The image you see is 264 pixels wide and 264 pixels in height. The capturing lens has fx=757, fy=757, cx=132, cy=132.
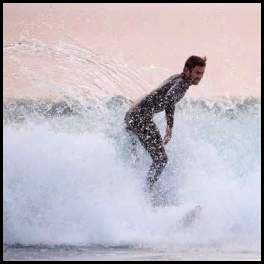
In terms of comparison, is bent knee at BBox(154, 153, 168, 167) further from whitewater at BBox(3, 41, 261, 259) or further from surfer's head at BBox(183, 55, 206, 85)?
surfer's head at BBox(183, 55, 206, 85)

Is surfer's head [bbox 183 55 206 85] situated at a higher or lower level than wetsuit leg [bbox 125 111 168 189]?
higher

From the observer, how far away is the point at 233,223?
447cm

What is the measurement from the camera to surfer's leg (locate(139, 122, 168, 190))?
4.43 metres

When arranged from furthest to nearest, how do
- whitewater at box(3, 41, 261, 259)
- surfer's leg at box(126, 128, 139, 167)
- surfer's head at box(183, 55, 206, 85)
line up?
surfer's leg at box(126, 128, 139, 167) → surfer's head at box(183, 55, 206, 85) → whitewater at box(3, 41, 261, 259)

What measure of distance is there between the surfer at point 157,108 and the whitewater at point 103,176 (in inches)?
6.1

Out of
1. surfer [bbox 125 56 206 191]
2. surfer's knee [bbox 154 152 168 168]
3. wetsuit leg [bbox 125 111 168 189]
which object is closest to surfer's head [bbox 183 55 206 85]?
surfer [bbox 125 56 206 191]

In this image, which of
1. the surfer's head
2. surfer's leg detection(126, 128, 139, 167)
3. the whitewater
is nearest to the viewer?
the whitewater

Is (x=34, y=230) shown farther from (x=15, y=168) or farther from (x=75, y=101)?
(x=75, y=101)

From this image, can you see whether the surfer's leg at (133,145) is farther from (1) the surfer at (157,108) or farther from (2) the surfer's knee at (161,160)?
(2) the surfer's knee at (161,160)

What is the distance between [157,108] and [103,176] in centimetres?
58

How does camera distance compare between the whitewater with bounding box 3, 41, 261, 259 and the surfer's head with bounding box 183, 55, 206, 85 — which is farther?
the surfer's head with bounding box 183, 55, 206, 85

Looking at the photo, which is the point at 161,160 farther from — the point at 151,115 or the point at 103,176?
the point at 103,176

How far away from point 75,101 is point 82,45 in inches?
17.1

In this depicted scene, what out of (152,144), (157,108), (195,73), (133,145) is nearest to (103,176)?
(133,145)
